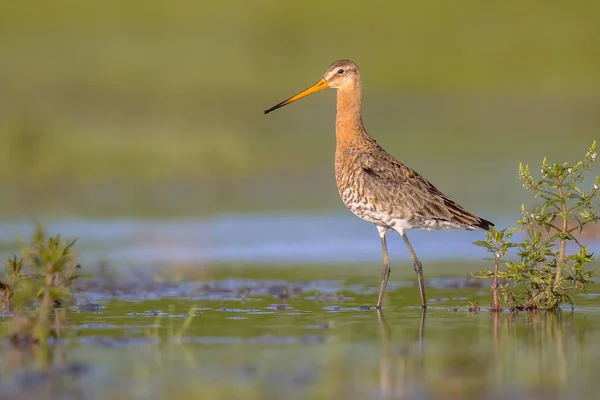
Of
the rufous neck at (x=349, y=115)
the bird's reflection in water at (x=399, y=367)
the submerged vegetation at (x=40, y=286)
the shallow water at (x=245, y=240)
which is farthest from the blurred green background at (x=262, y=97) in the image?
the bird's reflection in water at (x=399, y=367)

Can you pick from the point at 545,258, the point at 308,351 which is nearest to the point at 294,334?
the point at 308,351

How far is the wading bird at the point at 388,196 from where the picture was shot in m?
10.9

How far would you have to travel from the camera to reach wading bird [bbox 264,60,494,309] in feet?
35.9

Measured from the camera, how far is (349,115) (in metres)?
12.1

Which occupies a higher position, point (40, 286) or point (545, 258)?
point (545, 258)

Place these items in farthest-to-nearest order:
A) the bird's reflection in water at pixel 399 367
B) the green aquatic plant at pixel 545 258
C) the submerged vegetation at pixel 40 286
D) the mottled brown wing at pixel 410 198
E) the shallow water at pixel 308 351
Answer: the mottled brown wing at pixel 410 198, the green aquatic plant at pixel 545 258, the submerged vegetation at pixel 40 286, the shallow water at pixel 308 351, the bird's reflection in water at pixel 399 367

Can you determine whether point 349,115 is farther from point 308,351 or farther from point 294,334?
point 308,351

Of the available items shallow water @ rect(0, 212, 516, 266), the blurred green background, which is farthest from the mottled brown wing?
the blurred green background

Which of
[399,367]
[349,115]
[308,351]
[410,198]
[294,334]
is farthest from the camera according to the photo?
[349,115]

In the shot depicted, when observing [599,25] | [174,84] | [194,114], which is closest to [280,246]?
[194,114]

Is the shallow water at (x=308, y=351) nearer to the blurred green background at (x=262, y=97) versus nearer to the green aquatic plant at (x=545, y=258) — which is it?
the green aquatic plant at (x=545, y=258)

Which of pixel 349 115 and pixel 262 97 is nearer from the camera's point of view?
pixel 349 115

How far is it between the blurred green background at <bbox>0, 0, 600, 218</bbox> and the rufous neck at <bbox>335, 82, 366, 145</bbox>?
556cm

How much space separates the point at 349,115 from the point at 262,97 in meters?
16.7
